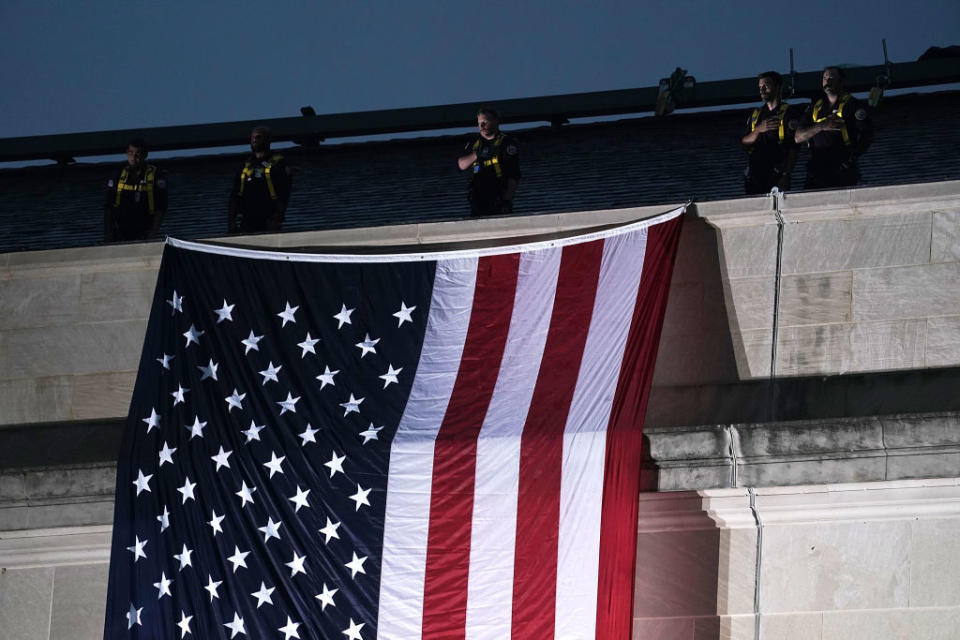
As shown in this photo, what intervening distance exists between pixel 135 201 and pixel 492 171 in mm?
3638

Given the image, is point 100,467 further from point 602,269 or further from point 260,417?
point 602,269

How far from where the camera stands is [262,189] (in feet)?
54.7

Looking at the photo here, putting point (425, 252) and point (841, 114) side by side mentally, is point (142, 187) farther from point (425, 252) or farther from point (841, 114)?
point (841, 114)

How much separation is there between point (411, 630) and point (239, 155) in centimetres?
1211

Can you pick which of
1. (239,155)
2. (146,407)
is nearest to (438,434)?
(146,407)

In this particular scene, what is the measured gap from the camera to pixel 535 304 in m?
14.6

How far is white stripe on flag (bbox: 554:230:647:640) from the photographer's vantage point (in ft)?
43.7

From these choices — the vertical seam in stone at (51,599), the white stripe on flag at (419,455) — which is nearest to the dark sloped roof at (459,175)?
the white stripe on flag at (419,455)

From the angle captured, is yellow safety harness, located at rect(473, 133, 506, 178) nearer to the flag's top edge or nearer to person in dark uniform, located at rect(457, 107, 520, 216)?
person in dark uniform, located at rect(457, 107, 520, 216)

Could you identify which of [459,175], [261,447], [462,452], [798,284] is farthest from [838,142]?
[459,175]

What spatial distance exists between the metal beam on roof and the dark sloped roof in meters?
0.69

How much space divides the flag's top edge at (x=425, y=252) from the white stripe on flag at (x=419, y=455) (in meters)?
0.11

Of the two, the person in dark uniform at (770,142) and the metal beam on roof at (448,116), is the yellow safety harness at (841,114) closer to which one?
the person in dark uniform at (770,142)

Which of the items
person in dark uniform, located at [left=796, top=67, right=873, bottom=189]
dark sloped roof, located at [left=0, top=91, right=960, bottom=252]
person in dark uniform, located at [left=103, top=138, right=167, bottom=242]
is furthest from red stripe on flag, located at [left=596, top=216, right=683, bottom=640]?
person in dark uniform, located at [left=103, top=138, right=167, bottom=242]
